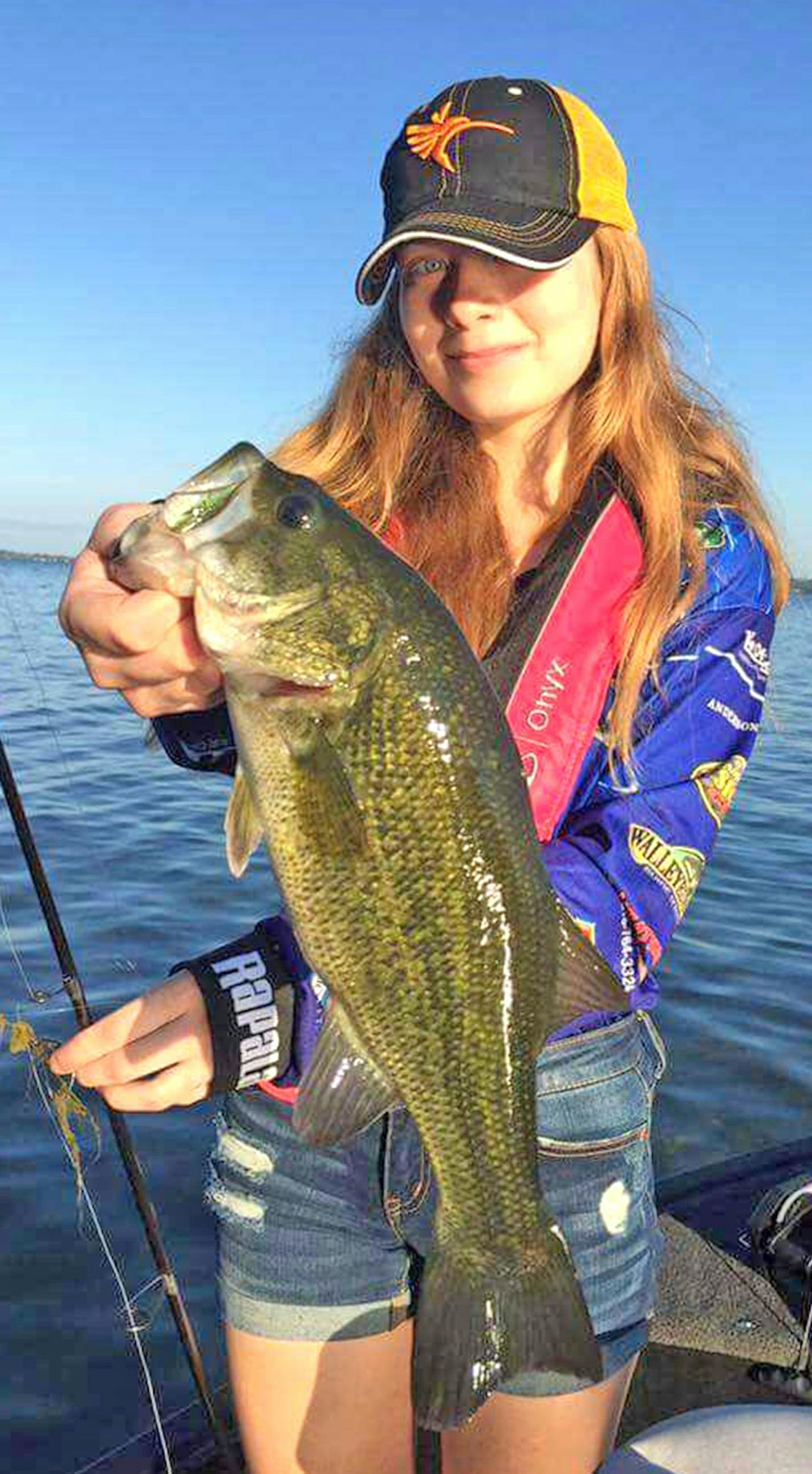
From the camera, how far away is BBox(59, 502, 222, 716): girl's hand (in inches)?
89.1

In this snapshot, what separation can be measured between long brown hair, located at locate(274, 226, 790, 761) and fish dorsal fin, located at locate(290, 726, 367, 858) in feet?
2.87

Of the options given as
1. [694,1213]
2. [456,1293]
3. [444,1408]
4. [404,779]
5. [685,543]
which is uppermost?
[685,543]

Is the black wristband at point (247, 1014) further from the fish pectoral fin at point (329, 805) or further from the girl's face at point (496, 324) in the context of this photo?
the girl's face at point (496, 324)

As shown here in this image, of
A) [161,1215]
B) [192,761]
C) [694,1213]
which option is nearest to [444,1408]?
[192,761]

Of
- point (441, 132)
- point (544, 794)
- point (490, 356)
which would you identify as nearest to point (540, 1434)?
point (544, 794)

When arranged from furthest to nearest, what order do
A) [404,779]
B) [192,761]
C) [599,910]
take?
[192,761] → [599,910] → [404,779]

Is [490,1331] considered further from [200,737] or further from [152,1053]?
[200,737]

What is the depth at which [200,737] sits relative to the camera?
2.84 metres

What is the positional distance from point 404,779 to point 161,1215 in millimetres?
5278

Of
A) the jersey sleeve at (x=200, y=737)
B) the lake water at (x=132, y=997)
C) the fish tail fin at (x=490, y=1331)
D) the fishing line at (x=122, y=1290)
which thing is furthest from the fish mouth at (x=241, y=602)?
the fishing line at (x=122, y=1290)

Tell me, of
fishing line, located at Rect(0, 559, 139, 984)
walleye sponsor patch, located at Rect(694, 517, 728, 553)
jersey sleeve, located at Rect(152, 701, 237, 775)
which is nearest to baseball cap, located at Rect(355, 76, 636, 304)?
walleye sponsor patch, located at Rect(694, 517, 728, 553)

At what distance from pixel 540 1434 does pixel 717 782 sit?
159 centimetres

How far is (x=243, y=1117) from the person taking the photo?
2.90m

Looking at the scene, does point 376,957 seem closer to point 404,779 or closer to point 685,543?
point 404,779
